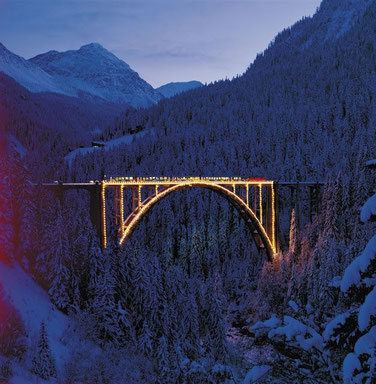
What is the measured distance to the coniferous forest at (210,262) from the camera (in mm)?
7668

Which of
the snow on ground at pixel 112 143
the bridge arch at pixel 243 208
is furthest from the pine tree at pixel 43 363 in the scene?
the snow on ground at pixel 112 143

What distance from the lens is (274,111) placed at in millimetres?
135625

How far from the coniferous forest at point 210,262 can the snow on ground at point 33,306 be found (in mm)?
164

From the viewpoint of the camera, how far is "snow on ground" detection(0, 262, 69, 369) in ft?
76.4

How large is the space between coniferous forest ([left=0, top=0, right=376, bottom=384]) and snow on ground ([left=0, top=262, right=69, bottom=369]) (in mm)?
164

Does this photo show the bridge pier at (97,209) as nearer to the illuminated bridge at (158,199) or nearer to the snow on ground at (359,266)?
the illuminated bridge at (158,199)

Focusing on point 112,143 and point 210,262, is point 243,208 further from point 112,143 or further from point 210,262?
point 112,143

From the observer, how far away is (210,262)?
8112 centimetres

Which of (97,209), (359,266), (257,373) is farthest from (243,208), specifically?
(359,266)

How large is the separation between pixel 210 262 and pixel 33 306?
2162 inches

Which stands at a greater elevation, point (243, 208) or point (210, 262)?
point (243, 208)

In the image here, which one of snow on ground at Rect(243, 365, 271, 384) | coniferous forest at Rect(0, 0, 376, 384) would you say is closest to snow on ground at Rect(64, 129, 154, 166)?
coniferous forest at Rect(0, 0, 376, 384)

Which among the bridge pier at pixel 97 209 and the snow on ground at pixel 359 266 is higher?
the snow on ground at pixel 359 266

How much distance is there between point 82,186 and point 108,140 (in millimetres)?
133196
